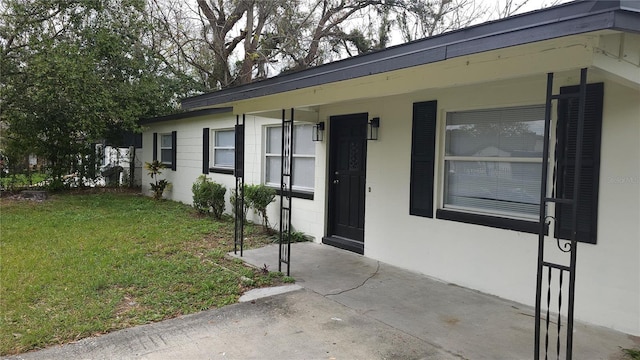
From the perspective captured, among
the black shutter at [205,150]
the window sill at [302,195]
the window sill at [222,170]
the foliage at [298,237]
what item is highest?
the black shutter at [205,150]

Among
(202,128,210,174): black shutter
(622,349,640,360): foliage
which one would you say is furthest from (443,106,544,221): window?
(202,128,210,174): black shutter

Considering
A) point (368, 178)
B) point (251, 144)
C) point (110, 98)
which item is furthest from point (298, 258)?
point (110, 98)

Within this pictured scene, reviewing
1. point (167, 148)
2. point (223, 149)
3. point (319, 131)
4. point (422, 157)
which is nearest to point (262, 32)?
point (167, 148)

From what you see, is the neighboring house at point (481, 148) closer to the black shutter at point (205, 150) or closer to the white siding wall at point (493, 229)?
the white siding wall at point (493, 229)

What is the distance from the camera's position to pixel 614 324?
3.43 metres

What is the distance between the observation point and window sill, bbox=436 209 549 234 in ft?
12.9

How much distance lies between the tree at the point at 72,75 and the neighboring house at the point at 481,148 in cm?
582

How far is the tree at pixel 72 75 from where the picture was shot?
9.39 m

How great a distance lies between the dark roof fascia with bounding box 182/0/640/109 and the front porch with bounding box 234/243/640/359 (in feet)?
7.04

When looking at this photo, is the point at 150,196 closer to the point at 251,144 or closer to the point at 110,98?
the point at 110,98

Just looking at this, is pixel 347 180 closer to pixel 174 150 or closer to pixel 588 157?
pixel 588 157

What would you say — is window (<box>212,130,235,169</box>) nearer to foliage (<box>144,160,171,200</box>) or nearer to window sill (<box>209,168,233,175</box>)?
window sill (<box>209,168,233,175</box>)

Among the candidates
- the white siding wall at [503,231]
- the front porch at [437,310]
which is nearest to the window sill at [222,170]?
the white siding wall at [503,231]

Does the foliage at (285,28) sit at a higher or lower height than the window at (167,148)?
higher
